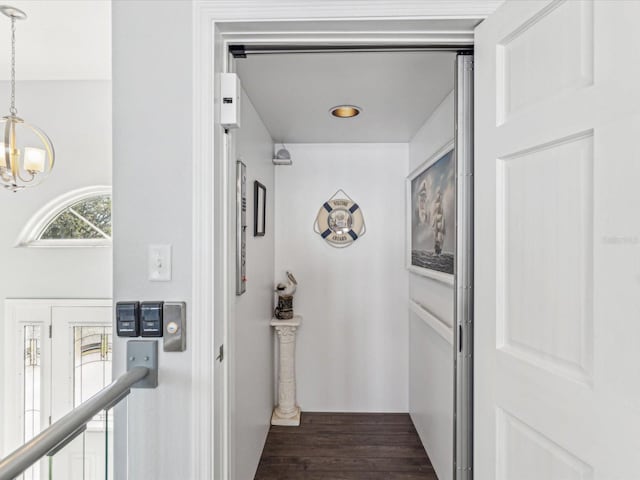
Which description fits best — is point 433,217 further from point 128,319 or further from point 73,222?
point 73,222

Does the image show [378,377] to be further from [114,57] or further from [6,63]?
[6,63]

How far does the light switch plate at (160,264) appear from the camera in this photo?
1.15 m

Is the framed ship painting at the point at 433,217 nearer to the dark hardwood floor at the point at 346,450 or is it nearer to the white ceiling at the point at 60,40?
the dark hardwood floor at the point at 346,450

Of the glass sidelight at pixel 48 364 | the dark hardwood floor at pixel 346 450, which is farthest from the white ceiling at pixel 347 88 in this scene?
the dark hardwood floor at pixel 346 450

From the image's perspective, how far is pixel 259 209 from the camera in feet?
7.89

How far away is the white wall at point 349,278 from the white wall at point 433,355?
0.57ft

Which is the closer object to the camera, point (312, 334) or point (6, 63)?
point (6, 63)

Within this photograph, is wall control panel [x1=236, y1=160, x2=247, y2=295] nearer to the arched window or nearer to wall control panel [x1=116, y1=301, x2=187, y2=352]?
wall control panel [x1=116, y1=301, x2=187, y2=352]

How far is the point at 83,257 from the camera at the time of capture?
2564mm

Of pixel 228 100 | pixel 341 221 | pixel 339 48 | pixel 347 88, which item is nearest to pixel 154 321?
pixel 228 100
